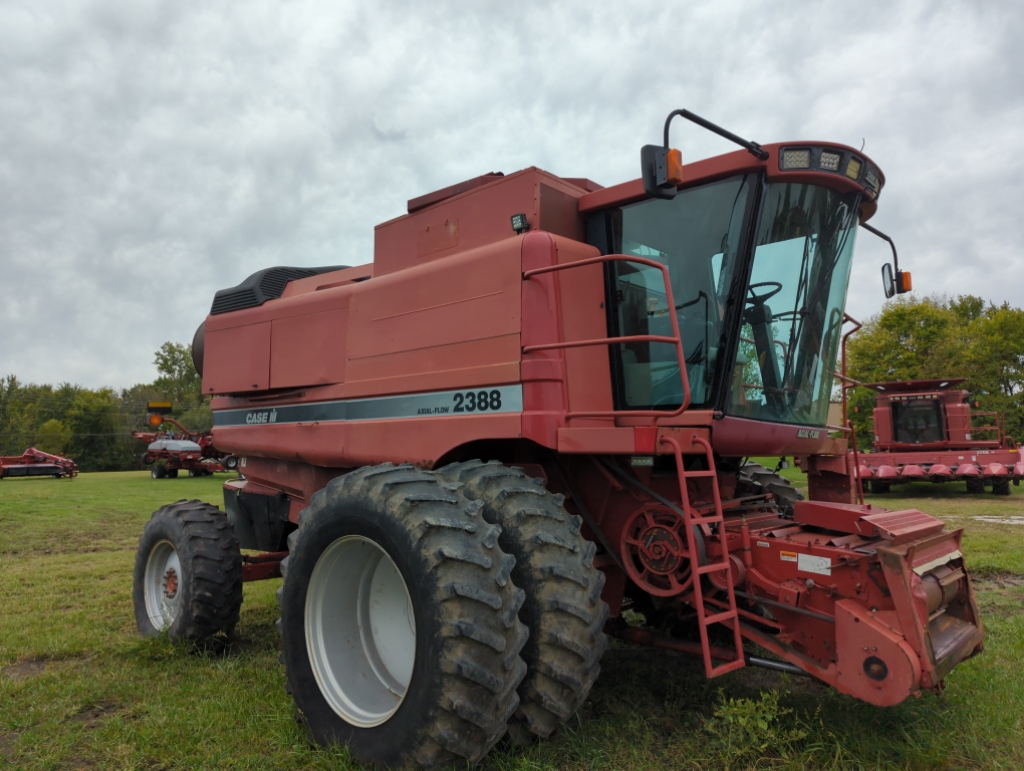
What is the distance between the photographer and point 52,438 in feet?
194

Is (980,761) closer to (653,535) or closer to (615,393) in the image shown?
(653,535)

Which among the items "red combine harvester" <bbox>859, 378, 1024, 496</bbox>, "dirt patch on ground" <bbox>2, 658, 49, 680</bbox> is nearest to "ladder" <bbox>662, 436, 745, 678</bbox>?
"dirt patch on ground" <bbox>2, 658, 49, 680</bbox>

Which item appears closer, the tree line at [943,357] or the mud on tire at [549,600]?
the mud on tire at [549,600]

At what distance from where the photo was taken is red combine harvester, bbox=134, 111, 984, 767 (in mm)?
3236

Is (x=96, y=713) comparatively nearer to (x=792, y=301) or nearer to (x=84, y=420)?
(x=792, y=301)

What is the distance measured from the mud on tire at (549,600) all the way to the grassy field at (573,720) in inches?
11.1

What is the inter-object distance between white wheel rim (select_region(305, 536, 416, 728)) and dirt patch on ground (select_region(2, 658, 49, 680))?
2.35m

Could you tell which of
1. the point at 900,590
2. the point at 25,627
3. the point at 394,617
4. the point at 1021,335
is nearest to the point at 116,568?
the point at 25,627

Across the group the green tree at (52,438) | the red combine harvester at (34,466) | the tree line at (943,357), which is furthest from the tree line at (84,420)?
the tree line at (943,357)

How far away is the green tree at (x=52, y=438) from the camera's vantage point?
193 feet

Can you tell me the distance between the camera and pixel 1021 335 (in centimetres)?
3656

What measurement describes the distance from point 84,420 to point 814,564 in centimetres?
6954

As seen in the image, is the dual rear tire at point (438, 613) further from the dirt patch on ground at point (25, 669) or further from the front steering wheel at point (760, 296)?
the dirt patch on ground at point (25, 669)

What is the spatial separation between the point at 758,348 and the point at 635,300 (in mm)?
775
